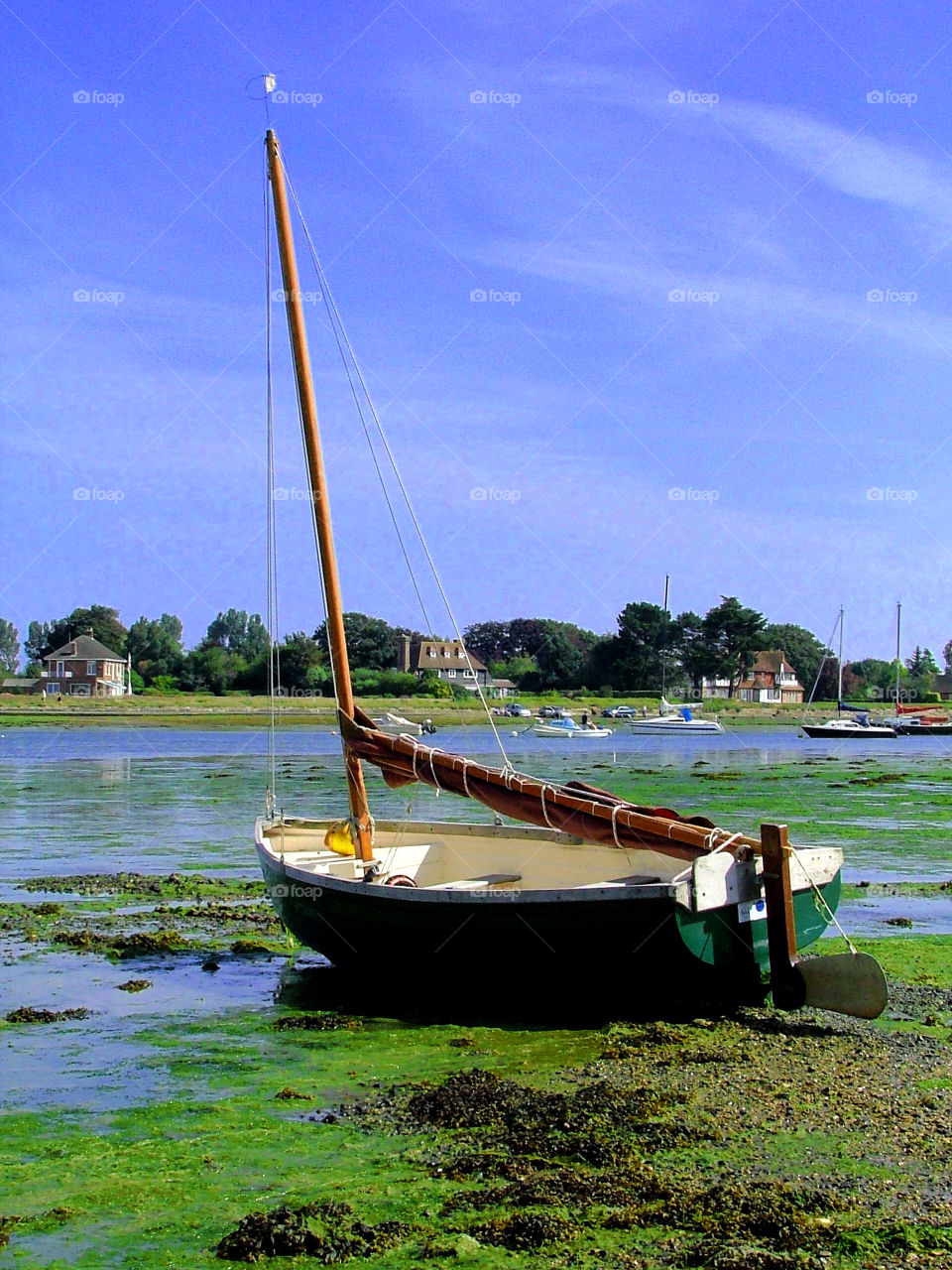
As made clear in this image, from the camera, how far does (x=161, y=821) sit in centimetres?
3128

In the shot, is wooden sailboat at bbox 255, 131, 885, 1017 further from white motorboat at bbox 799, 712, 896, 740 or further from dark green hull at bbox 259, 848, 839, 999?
white motorboat at bbox 799, 712, 896, 740

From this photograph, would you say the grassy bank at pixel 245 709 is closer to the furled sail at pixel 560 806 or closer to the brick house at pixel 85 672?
the brick house at pixel 85 672

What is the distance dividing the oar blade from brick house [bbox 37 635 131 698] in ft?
420

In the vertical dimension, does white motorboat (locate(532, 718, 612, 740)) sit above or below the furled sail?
below

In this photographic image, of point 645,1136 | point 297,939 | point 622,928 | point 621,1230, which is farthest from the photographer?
point 297,939

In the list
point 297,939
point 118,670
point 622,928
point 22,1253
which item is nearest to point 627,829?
point 622,928

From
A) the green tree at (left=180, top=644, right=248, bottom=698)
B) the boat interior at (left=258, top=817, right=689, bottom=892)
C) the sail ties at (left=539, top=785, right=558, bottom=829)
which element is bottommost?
the boat interior at (left=258, top=817, right=689, bottom=892)

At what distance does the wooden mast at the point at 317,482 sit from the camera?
16.4 meters

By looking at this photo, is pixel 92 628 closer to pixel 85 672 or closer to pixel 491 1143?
pixel 85 672

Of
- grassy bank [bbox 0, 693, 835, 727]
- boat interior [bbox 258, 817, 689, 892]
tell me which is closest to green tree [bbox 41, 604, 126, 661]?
grassy bank [bbox 0, 693, 835, 727]

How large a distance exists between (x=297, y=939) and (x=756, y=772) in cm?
3963

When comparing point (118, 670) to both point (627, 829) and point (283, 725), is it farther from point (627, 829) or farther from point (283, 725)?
point (627, 829)

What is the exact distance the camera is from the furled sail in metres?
12.7

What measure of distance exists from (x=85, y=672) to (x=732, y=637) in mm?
70671
